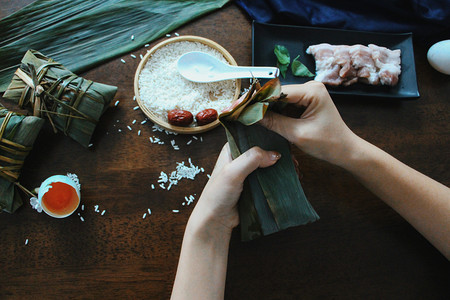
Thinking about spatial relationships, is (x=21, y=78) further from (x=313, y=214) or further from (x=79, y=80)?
(x=313, y=214)

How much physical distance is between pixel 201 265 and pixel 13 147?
2.64ft

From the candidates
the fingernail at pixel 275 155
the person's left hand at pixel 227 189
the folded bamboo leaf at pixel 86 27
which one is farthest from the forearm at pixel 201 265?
the folded bamboo leaf at pixel 86 27

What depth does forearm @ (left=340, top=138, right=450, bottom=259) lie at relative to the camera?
107 cm

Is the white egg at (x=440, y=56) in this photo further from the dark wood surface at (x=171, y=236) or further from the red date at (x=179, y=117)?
the red date at (x=179, y=117)

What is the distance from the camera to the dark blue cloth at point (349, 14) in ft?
4.70

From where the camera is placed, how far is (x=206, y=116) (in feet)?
4.15

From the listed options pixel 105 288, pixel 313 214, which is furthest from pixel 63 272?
pixel 313 214

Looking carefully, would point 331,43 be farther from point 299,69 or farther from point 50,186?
point 50,186

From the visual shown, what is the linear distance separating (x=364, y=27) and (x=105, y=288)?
1.49 metres

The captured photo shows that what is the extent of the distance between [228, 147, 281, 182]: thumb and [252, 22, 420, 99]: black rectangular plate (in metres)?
0.48

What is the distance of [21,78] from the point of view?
49.5 inches

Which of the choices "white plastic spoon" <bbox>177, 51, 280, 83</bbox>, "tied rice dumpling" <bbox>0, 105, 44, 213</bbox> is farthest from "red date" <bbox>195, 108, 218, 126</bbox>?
"tied rice dumpling" <bbox>0, 105, 44, 213</bbox>

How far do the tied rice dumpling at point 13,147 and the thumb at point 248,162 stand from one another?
775 millimetres

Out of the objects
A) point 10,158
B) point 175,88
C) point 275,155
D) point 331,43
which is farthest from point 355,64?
point 10,158
